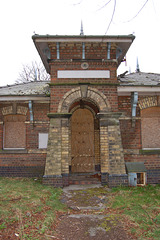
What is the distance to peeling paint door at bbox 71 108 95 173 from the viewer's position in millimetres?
9727

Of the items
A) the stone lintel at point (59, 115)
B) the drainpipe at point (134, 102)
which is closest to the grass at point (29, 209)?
the stone lintel at point (59, 115)

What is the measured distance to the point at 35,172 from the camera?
8938 mm

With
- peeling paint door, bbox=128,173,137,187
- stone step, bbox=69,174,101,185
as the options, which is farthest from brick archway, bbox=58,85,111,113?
stone step, bbox=69,174,101,185

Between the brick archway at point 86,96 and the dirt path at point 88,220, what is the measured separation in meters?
3.18

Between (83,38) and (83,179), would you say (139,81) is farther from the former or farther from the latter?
(83,179)

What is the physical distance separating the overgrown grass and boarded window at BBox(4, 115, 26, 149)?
15.7ft

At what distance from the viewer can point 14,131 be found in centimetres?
934

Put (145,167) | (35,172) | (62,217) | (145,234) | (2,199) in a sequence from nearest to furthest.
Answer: (145,234) → (62,217) → (2,199) → (145,167) → (35,172)

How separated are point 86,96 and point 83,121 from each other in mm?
2335

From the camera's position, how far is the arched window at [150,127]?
8.68 meters

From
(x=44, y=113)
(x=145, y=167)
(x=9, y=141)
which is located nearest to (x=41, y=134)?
(x=44, y=113)

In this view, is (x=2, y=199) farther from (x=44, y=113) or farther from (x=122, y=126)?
(x=122, y=126)

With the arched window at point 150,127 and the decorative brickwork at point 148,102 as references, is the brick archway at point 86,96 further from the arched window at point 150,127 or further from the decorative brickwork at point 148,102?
the arched window at point 150,127

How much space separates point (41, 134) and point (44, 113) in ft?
3.15
